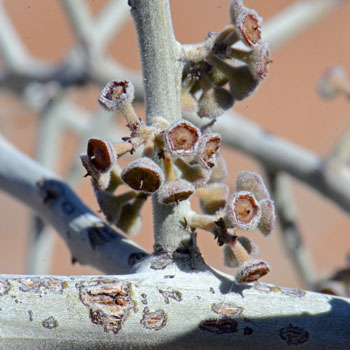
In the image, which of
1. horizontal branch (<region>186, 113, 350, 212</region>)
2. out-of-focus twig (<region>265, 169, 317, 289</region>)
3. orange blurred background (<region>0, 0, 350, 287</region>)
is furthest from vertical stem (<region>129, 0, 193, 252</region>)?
orange blurred background (<region>0, 0, 350, 287</region>)

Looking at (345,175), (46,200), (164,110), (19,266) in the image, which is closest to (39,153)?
(345,175)

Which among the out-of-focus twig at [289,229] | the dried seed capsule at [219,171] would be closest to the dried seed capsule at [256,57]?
the dried seed capsule at [219,171]

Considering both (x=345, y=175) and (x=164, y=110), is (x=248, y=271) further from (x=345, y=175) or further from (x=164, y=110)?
(x=345, y=175)

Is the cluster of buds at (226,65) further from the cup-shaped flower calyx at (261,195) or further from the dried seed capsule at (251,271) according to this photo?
the dried seed capsule at (251,271)

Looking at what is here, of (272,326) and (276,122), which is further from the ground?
(276,122)

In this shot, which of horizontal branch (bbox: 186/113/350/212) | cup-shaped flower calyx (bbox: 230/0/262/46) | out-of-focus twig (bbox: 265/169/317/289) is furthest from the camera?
out-of-focus twig (bbox: 265/169/317/289)

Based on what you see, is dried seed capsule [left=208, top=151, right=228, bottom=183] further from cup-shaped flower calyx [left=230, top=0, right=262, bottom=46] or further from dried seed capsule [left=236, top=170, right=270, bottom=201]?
cup-shaped flower calyx [left=230, top=0, right=262, bottom=46]
